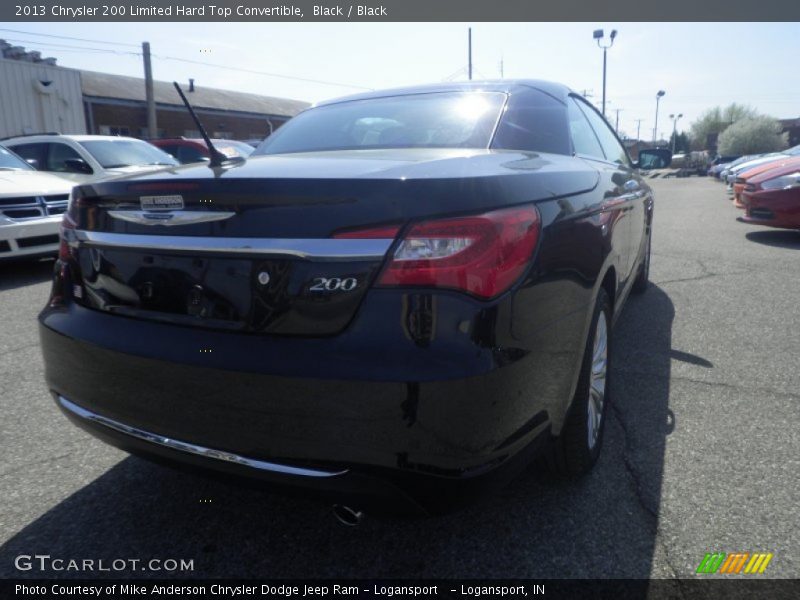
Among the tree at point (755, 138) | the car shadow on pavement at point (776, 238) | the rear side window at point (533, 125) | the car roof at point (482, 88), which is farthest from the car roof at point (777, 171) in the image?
the tree at point (755, 138)

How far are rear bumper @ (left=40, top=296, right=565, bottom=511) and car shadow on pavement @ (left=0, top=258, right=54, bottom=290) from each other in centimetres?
518

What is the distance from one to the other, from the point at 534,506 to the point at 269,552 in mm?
935

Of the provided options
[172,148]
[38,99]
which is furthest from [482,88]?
[38,99]

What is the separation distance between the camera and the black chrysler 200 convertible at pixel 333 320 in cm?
145

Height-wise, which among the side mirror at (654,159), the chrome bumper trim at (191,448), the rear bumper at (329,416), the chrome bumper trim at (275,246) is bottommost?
the chrome bumper trim at (191,448)

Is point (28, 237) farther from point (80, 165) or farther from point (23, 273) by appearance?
point (80, 165)

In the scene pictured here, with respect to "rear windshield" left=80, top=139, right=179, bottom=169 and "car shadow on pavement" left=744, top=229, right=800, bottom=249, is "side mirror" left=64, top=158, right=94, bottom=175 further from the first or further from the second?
"car shadow on pavement" left=744, top=229, right=800, bottom=249

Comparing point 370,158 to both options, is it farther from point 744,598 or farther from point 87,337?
point 744,598

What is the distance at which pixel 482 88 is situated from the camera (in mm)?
2752

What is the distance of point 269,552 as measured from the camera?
1.91m

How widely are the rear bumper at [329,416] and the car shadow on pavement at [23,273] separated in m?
5.18

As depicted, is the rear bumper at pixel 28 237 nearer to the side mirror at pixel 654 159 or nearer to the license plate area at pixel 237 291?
the license plate area at pixel 237 291

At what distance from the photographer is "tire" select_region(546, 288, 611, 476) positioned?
6.82 ft

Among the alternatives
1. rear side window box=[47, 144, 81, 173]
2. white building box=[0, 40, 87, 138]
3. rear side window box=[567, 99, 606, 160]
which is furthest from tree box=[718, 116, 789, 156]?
rear side window box=[567, 99, 606, 160]
